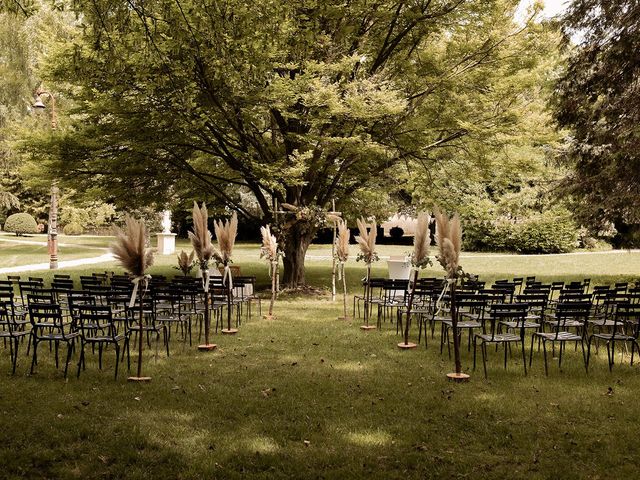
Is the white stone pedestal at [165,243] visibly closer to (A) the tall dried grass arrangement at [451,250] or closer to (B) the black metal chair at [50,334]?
(B) the black metal chair at [50,334]

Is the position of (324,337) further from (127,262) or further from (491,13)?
(491,13)

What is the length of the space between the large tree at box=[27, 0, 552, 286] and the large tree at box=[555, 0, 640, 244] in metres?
2.42

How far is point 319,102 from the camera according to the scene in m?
16.7

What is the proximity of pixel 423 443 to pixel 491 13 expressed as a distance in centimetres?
1572

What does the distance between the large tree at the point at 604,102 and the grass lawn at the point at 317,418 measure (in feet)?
25.5

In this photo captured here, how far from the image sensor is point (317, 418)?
270 inches

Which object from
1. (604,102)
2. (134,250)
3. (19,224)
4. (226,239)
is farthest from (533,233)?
(19,224)

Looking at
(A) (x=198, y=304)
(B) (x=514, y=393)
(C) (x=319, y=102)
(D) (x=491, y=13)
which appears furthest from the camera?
(D) (x=491, y=13)

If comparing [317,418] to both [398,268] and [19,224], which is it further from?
[19,224]

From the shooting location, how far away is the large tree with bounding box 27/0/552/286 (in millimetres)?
16500

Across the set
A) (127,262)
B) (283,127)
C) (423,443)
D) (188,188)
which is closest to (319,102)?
(283,127)

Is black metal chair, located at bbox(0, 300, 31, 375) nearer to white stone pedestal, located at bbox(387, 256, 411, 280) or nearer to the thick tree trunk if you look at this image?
the thick tree trunk

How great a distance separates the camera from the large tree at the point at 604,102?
15070mm

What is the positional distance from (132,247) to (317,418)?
3615 millimetres
